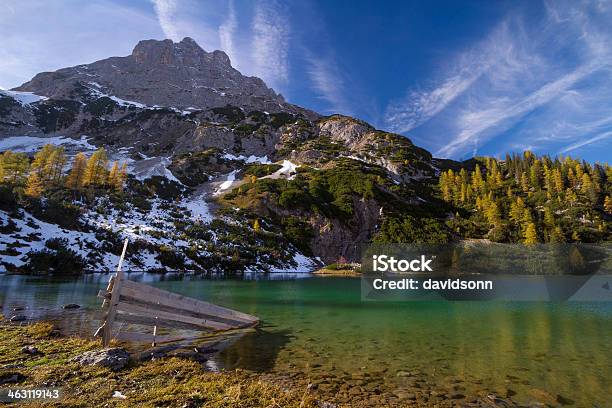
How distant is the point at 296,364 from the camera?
36.2 feet

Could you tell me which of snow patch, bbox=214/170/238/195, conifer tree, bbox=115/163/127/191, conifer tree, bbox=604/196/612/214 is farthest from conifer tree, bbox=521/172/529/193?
conifer tree, bbox=115/163/127/191

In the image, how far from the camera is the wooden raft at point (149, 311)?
34.2ft

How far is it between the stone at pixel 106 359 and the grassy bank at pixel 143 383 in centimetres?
20

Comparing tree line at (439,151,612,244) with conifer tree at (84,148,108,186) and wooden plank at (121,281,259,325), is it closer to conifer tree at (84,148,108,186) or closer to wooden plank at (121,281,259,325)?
wooden plank at (121,281,259,325)

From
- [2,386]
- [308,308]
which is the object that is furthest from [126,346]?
[308,308]

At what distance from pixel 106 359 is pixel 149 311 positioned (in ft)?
8.25

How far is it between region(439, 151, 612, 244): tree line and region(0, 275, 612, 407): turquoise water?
358 feet

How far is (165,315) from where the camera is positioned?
12.2 meters

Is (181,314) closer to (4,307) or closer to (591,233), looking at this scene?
(4,307)

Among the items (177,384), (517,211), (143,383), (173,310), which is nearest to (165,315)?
(173,310)

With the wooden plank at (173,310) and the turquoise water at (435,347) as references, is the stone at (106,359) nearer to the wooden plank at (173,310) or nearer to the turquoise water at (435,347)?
the wooden plank at (173,310)

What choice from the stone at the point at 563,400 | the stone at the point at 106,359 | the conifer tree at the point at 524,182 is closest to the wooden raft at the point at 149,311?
the stone at the point at 106,359

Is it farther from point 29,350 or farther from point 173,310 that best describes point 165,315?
point 29,350

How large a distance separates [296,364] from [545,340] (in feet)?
43.8
